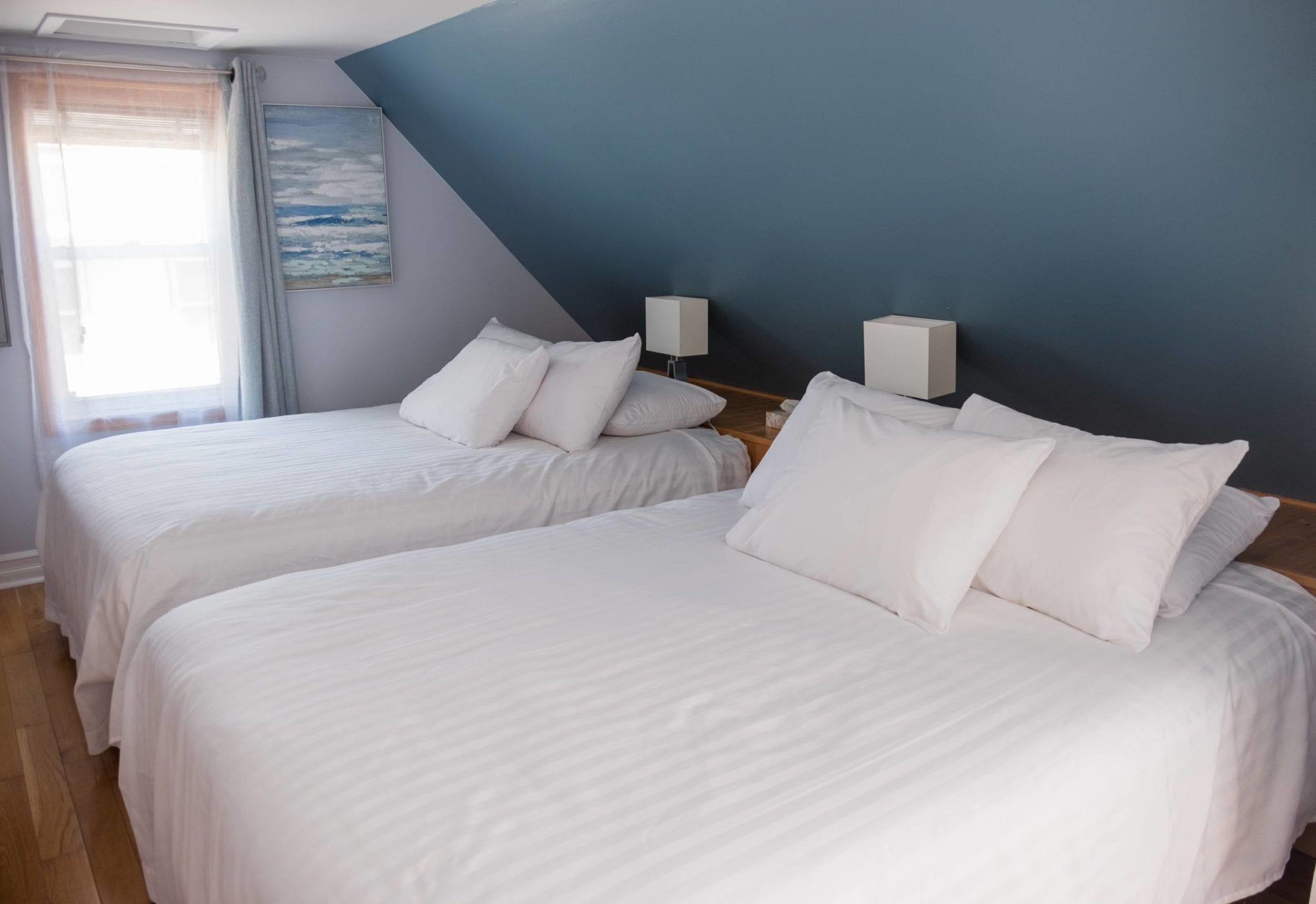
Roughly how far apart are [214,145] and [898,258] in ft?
9.09

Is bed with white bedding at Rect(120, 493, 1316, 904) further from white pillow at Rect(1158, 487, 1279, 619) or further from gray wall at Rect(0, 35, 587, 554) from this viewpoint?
gray wall at Rect(0, 35, 587, 554)

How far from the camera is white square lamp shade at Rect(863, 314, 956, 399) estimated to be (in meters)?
2.79

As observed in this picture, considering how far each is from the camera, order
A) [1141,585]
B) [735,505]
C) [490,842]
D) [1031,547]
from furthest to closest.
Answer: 1. [735,505]
2. [1031,547]
3. [1141,585]
4. [490,842]

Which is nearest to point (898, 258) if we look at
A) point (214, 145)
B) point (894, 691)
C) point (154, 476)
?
point (894, 691)

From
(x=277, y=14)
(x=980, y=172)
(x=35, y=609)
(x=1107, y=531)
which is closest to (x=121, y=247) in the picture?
(x=277, y=14)

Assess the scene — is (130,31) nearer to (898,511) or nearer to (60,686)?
(60,686)

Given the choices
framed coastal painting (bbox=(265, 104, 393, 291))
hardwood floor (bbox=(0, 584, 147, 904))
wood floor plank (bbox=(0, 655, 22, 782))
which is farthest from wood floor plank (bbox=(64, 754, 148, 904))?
framed coastal painting (bbox=(265, 104, 393, 291))

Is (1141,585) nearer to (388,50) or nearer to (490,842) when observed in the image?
(490,842)

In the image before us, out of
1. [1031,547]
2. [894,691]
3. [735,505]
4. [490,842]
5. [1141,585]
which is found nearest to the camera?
[490,842]

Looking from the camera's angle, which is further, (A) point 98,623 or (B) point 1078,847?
(A) point 98,623

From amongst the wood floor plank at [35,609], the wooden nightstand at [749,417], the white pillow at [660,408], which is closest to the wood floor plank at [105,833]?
the wood floor plank at [35,609]

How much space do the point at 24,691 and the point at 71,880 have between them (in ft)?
3.40

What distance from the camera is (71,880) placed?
7.20ft

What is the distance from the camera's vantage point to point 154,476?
3.00 m
